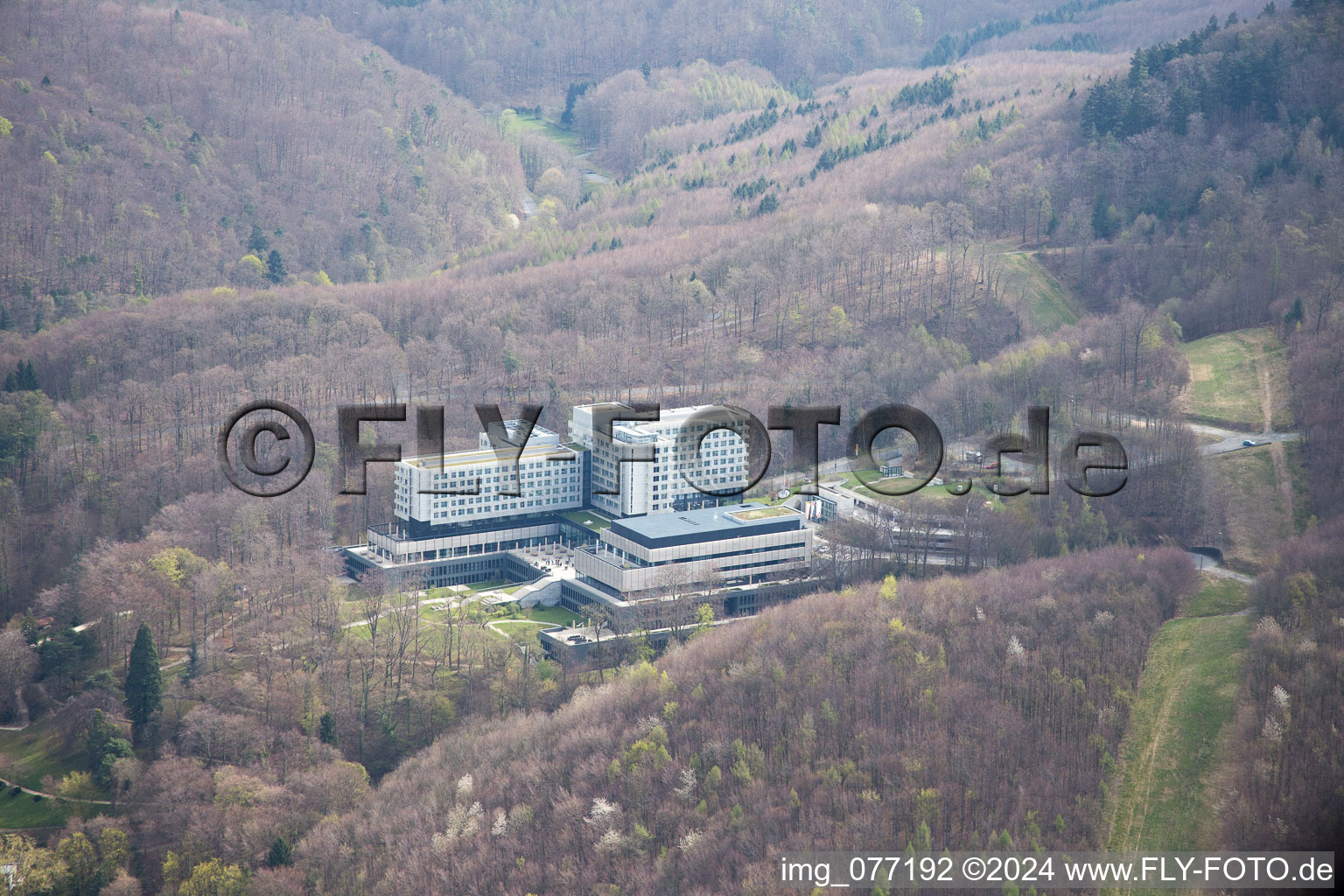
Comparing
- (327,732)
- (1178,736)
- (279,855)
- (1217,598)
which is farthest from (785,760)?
(1217,598)

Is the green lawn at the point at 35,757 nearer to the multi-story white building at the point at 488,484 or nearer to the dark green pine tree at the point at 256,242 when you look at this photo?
the multi-story white building at the point at 488,484

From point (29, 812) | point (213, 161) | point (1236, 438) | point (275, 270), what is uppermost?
point (213, 161)

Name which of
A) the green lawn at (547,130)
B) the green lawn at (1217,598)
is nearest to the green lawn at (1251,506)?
the green lawn at (1217,598)

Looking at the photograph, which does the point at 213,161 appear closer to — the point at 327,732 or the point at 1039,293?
the point at 1039,293

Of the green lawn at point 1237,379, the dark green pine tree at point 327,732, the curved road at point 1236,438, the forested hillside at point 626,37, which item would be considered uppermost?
the forested hillside at point 626,37

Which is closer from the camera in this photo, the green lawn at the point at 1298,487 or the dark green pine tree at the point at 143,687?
the dark green pine tree at the point at 143,687

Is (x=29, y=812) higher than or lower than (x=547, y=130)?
lower

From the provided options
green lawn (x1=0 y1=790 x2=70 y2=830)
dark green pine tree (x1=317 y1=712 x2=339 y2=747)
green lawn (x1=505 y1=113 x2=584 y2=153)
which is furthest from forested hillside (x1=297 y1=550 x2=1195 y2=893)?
green lawn (x1=505 y1=113 x2=584 y2=153)
